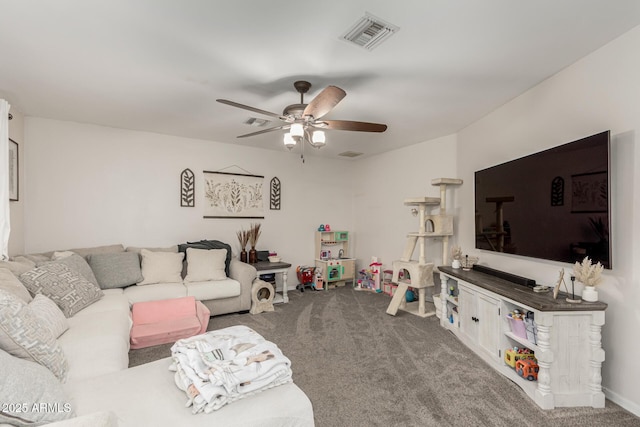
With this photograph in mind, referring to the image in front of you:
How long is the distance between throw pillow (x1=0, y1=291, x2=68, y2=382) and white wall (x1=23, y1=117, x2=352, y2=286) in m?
2.83

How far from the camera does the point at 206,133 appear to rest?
13.7 ft

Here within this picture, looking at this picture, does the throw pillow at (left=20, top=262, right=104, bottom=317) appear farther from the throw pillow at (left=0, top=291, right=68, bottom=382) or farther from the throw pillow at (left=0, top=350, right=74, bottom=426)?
the throw pillow at (left=0, top=350, right=74, bottom=426)

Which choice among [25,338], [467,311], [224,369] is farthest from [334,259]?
[25,338]

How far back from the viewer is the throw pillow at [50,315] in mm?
1853

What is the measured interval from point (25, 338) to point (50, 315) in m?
0.84

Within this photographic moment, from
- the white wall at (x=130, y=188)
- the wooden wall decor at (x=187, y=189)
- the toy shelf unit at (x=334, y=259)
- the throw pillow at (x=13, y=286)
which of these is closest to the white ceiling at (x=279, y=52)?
the white wall at (x=130, y=188)

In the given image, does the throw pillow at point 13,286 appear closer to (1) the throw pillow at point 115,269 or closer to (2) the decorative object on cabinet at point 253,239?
(1) the throw pillow at point 115,269

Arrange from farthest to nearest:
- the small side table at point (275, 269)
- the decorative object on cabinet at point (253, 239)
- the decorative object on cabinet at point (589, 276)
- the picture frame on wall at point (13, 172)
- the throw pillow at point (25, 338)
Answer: the decorative object on cabinet at point (253, 239), the small side table at point (275, 269), the picture frame on wall at point (13, 172), the decorative object on cabinet at point (589, 276), the throw pillow at point (25, 338)

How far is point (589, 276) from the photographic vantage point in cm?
198

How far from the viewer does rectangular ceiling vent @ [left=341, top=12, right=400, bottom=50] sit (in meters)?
1.81

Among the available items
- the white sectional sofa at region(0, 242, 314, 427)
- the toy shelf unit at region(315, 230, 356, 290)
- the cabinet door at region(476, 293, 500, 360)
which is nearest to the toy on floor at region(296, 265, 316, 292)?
the toy shelf unit at region(315, 230, 356, 290)

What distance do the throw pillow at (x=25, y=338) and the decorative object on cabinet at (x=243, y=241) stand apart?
10.2ft

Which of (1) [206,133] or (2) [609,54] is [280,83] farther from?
(2) [609,54]

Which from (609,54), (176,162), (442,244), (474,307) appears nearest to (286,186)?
(176,162)
